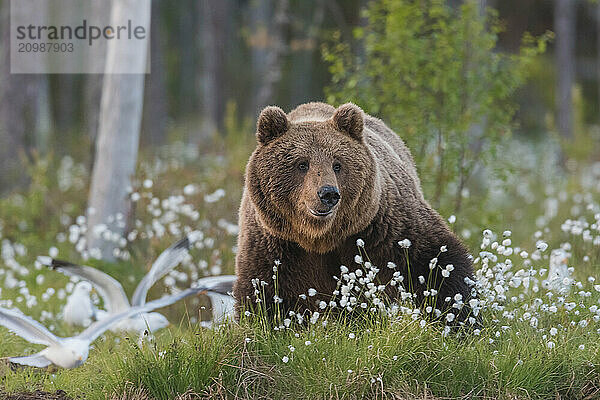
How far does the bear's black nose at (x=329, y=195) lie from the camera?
4.33m

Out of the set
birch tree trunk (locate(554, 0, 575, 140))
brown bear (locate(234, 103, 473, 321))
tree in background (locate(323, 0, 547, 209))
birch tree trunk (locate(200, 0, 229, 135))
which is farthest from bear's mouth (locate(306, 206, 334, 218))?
birch tree trunk (locate(200, 0, 229, 135))

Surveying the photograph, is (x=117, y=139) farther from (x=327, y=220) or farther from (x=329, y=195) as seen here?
(x=329, y=195)

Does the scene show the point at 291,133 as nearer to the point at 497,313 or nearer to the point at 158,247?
the point at 497,313

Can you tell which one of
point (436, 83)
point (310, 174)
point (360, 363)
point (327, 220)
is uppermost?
point (436, 83)

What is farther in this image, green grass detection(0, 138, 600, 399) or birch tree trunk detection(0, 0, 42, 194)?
birch tree trunk detection(0, 0, 42, 194)

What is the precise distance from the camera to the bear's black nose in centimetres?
433

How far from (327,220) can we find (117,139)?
14.8 feet

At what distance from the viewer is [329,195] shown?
14.2 feet

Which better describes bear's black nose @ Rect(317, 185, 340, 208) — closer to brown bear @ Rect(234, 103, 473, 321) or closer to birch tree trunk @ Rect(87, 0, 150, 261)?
brown bear @ Rect(234, 103, 473, 321)

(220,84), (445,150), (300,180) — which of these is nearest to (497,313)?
(300,180)

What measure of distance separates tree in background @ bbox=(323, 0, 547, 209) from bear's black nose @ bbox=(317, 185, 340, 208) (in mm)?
2828

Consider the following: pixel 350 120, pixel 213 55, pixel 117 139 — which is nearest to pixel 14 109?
pixel 117 139

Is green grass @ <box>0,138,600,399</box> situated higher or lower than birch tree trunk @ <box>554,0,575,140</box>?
lower

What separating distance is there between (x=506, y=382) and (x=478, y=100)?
3814mm
